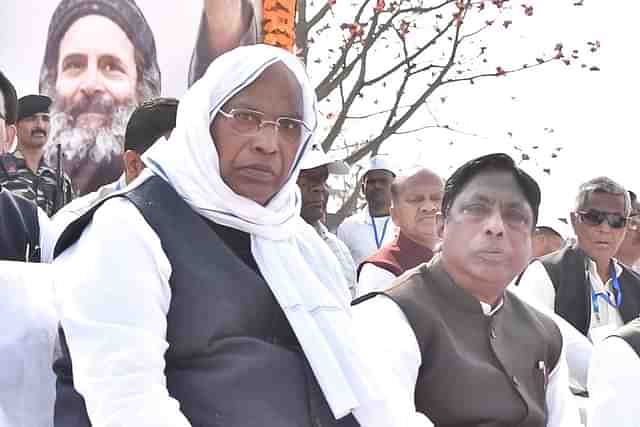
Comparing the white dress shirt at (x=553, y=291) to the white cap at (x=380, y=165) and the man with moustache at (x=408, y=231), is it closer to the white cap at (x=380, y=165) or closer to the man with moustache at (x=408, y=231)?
the man with moustache at (x=408, y=231)

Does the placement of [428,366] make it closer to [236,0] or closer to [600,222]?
[600,222]

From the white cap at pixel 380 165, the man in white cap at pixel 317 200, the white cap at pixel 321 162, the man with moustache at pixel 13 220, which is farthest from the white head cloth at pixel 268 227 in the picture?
the white cap at pixel 380 165

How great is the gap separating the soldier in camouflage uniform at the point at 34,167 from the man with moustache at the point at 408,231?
1.64 meters

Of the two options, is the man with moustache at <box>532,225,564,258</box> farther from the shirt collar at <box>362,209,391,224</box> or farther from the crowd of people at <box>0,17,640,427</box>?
the crowd of people at <box>0,17,640,427</box>

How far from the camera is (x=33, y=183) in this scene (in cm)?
513

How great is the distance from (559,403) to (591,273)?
2.30m

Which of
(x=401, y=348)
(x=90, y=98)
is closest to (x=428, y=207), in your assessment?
(x=90, y=98)

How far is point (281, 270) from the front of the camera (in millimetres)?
2744

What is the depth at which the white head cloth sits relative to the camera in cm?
270

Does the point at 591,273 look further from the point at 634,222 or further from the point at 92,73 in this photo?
the point at 92,73

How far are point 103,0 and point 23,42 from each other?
68 centimetres

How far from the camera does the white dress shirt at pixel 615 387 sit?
3367 millimetres

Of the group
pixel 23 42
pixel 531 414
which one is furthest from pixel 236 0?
pixel 531 414

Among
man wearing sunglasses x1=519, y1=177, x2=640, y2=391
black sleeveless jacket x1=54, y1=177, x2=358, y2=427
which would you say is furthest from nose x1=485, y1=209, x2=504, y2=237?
man wearing sunglasses x1=519, y1=177, x2=640, y2=391
